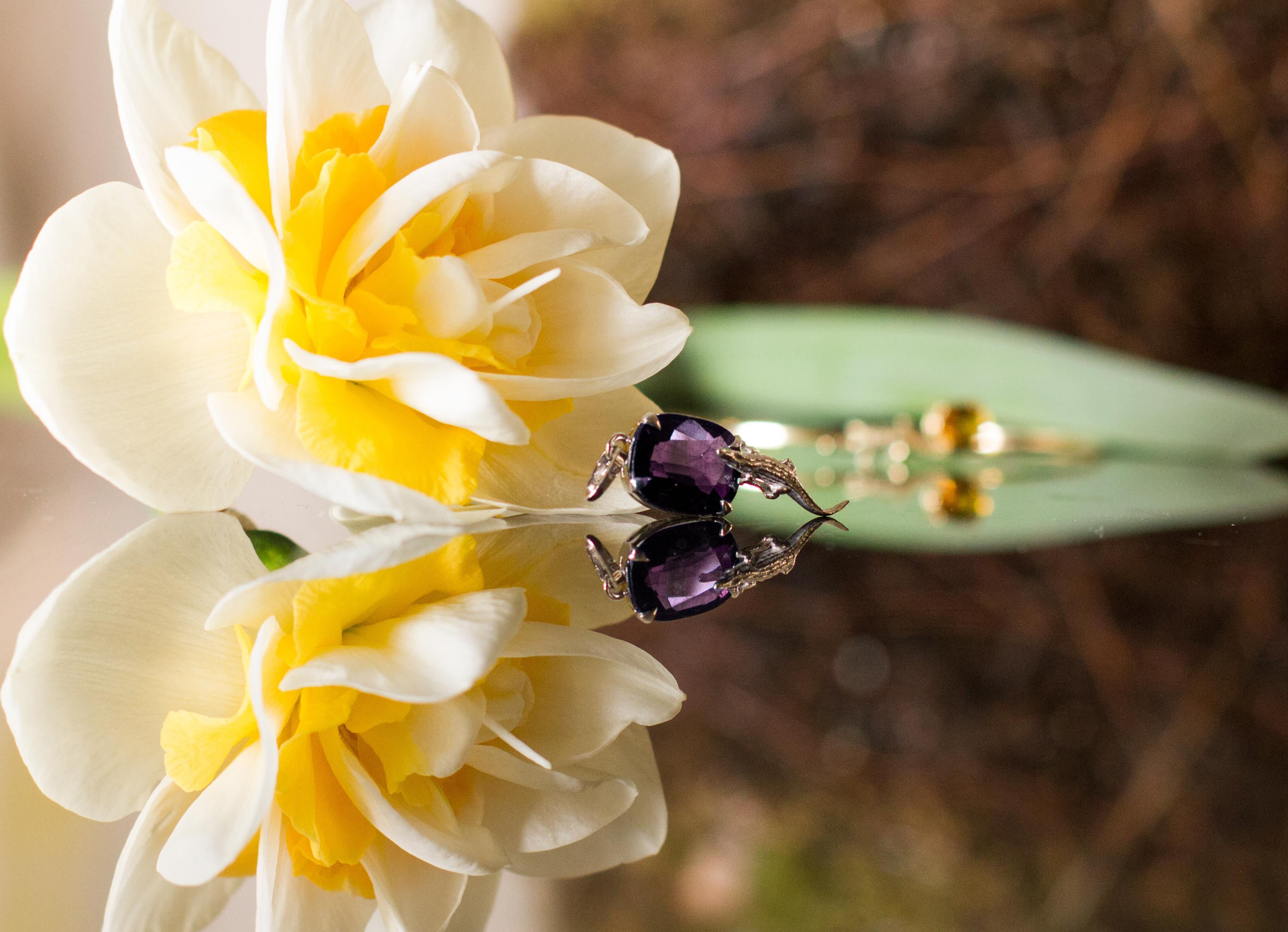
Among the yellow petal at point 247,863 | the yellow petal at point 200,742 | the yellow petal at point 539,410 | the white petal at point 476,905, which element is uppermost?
the yellow petal at point 539,410

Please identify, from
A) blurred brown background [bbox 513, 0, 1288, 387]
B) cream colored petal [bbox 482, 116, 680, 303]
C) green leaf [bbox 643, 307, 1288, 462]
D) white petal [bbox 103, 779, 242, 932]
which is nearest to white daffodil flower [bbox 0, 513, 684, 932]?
white petal [bbox 103, 779, 242, 932]

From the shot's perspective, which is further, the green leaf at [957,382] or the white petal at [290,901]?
the green leaf at [957,382]

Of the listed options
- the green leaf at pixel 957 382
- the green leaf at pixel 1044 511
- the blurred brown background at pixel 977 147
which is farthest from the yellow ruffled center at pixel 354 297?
A: the blurred brown background at pixel 977 147

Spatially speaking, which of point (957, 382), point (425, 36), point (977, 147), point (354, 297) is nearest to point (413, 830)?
point (354, 297)

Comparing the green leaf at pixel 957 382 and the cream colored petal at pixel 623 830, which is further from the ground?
the cream colored petal at pixel 623 830

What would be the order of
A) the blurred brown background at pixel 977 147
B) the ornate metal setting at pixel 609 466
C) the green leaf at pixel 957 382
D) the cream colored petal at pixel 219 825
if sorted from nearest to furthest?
1. the cream colored petal at pixel 219 825
2. the ornate metal setting at pixel 609 466
3. the green leaf at pixel 957 382
4. the blurred brown background at pixel 977 147

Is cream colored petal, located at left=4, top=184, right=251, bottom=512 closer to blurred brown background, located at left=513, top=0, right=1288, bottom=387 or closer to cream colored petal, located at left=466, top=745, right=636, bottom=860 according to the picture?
cream colored petal, located at left=466, top=745, right=636, bottom=860

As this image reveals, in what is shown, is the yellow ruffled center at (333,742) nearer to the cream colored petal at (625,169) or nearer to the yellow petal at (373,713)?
the yellow petal at (373,713)

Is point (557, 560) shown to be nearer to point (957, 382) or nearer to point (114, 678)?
point (114, 678)

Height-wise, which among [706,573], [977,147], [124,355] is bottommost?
[977,147]
